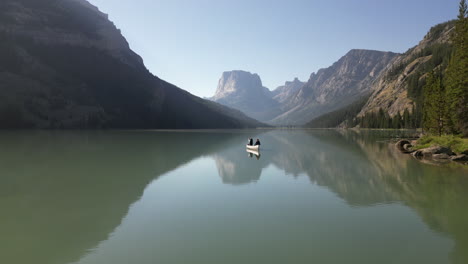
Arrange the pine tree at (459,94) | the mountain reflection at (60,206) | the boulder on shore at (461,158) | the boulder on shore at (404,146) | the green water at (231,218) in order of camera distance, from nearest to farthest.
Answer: the green water at (231,218), the mountain reflection at (60,206), the boulder on shore at (461,158), the pine tree at (459,94), the boulder on shore at (404,146)

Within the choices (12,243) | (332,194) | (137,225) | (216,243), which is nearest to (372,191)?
(332,194)

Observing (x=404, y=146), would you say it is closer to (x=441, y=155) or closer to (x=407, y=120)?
(x=441, y=155)

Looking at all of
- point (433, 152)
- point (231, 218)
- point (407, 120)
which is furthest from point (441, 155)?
point (407, 120)

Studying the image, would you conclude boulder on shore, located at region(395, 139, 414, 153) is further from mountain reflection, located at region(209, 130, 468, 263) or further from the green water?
the green water

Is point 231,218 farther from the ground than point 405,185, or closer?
closer

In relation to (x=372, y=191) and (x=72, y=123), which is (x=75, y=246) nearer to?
(x=372, y=191)

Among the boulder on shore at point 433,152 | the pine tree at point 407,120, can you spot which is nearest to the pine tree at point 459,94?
the boulder on shore at point 433,152

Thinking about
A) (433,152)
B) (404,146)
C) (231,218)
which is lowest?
(231,218)

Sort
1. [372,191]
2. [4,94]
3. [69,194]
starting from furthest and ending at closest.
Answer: [4,94]
[372,191]
[69,194]

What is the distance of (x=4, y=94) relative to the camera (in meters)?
168

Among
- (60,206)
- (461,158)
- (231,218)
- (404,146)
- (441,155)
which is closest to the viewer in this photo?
(231,218)

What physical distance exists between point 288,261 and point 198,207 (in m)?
9.89

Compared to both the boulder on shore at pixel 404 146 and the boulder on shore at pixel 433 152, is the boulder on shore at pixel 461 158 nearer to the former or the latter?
the boulder on shore at pixel 433 152

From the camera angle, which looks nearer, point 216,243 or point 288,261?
point 288,261
